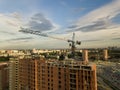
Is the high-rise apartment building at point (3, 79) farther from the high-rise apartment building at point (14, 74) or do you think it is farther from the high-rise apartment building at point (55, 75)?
the high-rise apartment building at point (55, 75)

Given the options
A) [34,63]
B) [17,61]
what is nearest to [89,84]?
[34,63]

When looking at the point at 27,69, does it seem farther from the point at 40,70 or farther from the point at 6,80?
the point at 6,80

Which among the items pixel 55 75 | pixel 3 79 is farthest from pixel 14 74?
pixel 55 75

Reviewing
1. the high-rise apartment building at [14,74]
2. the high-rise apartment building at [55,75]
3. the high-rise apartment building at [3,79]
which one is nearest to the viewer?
the high-rise apartment building at [55,75]

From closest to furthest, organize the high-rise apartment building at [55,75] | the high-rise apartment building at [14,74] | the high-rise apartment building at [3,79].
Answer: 1. the high-rise apartment building at [55,75]
2. the high-rise apartment building at [14,74]
3. the high-rise apartment building at [3,79]

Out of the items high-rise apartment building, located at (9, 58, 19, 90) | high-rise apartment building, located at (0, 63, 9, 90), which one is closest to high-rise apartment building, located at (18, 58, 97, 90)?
high-rise apartment building, located at (9, 58, 19, 90)

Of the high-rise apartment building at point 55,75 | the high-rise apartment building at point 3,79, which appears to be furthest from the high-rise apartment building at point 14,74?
the high-rise apartment building at point 3,79

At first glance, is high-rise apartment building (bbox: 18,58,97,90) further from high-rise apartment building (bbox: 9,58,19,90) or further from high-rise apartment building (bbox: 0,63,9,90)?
high-rise apartment building (bbox: 0,63,9,90)

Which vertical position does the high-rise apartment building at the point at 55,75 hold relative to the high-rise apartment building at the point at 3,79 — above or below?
above

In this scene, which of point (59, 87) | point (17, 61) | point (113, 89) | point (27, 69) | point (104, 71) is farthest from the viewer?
point (104, 71)
